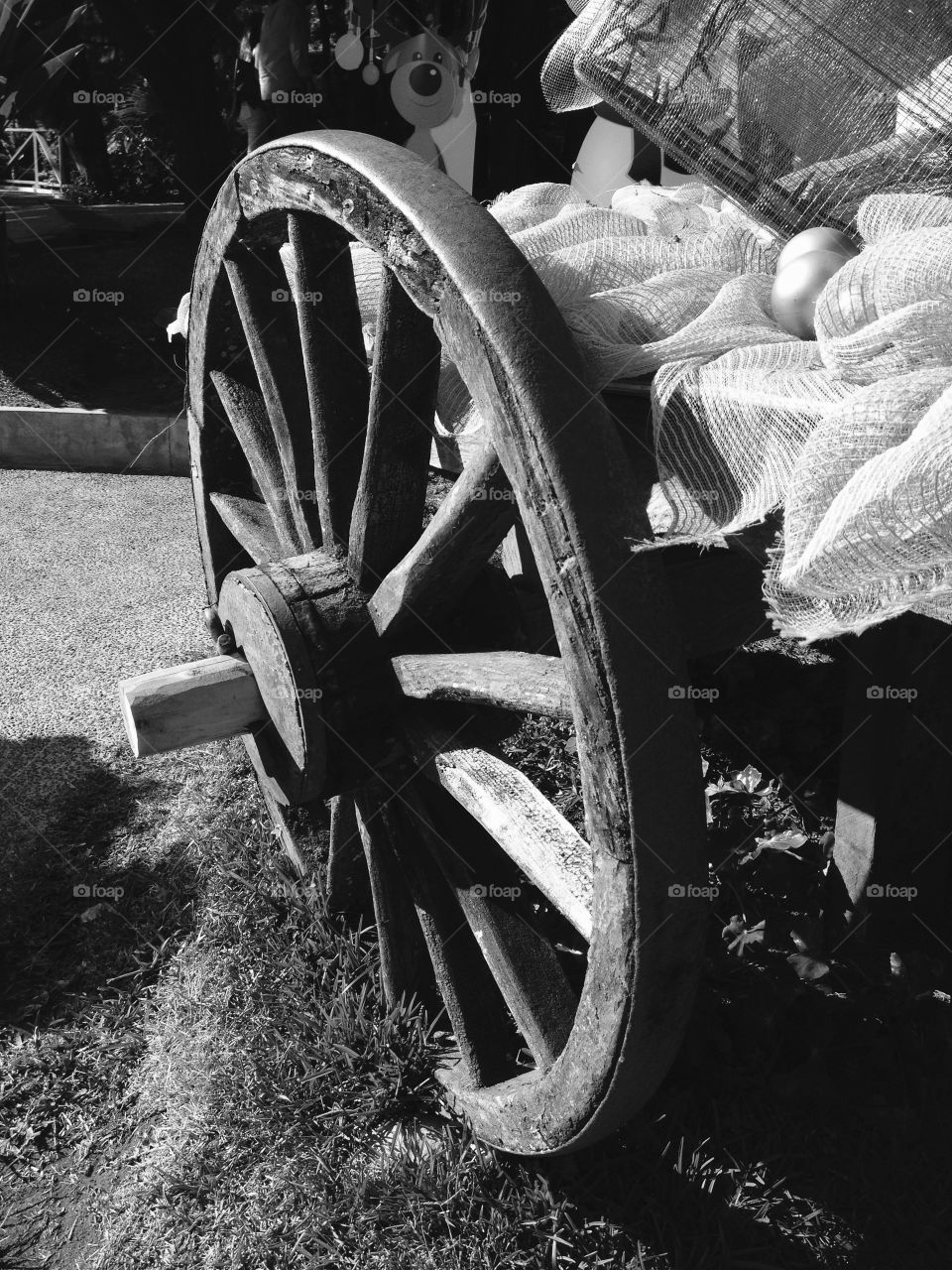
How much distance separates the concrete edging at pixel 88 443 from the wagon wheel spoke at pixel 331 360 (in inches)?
154

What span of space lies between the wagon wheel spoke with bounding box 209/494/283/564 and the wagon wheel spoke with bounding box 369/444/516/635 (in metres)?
0.41

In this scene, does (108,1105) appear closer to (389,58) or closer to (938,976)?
(938,976)

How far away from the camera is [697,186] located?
223cm

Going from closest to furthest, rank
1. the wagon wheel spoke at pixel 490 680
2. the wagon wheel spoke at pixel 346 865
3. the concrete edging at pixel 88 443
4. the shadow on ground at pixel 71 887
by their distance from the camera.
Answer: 1. the wagon wheel spoke at pixel 490 680
2. the wagon wheel spoke at pixel 346 865
3. the shadow on ground at pixel 71 887
4. the concrete edging at pixel 88 443

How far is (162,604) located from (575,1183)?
110 inches

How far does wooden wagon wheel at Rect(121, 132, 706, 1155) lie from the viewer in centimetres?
115

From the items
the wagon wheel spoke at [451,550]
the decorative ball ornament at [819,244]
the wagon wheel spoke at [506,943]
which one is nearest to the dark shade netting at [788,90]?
the decorative ball ornament at [819,244]

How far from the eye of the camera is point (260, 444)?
2074 millimetres

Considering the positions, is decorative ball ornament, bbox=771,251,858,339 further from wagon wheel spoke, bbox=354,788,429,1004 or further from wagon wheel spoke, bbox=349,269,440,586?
wagon wheel spoke, bbox=354,788,429,1004

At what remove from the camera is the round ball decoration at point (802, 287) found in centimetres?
138

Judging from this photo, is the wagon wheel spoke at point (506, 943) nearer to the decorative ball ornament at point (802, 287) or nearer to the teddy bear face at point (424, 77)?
the decorative ball ornament at point (802, 287)

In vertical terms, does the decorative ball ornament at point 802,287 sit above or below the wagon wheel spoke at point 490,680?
above

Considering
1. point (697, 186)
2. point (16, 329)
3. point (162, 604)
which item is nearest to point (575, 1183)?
point (697, 186)

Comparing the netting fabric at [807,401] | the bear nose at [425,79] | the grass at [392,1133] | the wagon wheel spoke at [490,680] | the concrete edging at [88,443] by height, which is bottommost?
the concrete edging at [88,443]
